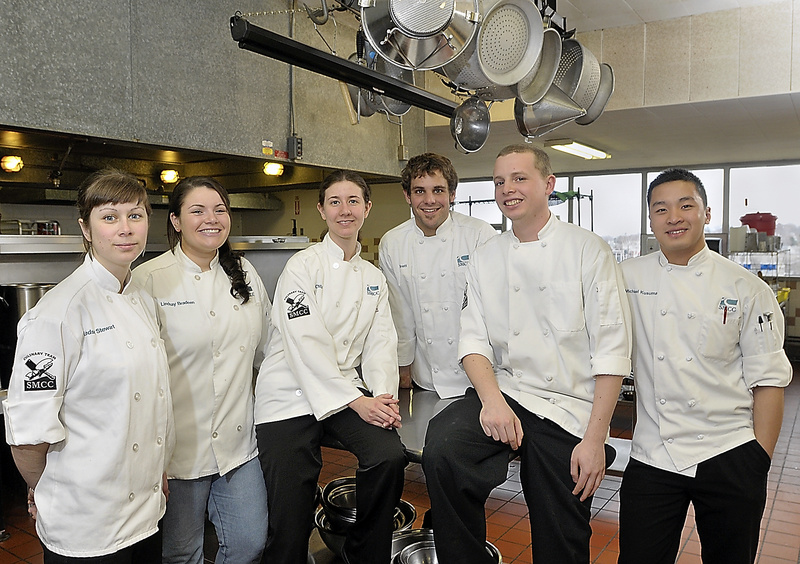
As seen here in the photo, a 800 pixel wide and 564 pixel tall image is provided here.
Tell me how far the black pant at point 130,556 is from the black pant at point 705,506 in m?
1.48

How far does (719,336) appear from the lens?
1.99 metres

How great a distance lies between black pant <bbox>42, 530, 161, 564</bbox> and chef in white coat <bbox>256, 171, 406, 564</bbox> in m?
0.46

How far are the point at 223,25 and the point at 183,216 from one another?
2007 millimetres

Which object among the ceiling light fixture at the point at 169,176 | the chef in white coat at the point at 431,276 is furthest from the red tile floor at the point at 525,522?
the ceiling light fixture at the point at 169,176

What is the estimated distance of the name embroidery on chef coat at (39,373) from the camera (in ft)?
5.09

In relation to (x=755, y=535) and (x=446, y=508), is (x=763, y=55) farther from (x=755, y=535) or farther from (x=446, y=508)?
(x=446, y=508)

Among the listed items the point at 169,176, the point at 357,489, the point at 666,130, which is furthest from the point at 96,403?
the point at 666,130

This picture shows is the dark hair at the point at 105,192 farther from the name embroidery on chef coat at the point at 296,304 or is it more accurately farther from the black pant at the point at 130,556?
the black pant at the point at 130,556

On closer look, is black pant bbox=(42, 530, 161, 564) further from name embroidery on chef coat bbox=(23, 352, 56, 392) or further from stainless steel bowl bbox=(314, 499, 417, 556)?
stainless steel bowl bbox=(314, 499, 417, 556)

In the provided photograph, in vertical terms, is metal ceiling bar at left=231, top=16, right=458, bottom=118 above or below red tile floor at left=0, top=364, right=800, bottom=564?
above

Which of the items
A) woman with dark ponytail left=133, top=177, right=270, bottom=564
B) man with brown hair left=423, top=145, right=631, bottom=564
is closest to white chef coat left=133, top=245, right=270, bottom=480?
woman with dark ponytail left=133, top=177, right=270, bottom=564

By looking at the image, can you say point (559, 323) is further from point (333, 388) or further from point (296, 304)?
point (296, 304)

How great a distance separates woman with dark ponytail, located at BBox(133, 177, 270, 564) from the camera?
84.0 inches

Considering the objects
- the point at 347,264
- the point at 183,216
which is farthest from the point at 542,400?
the point at 183,216
